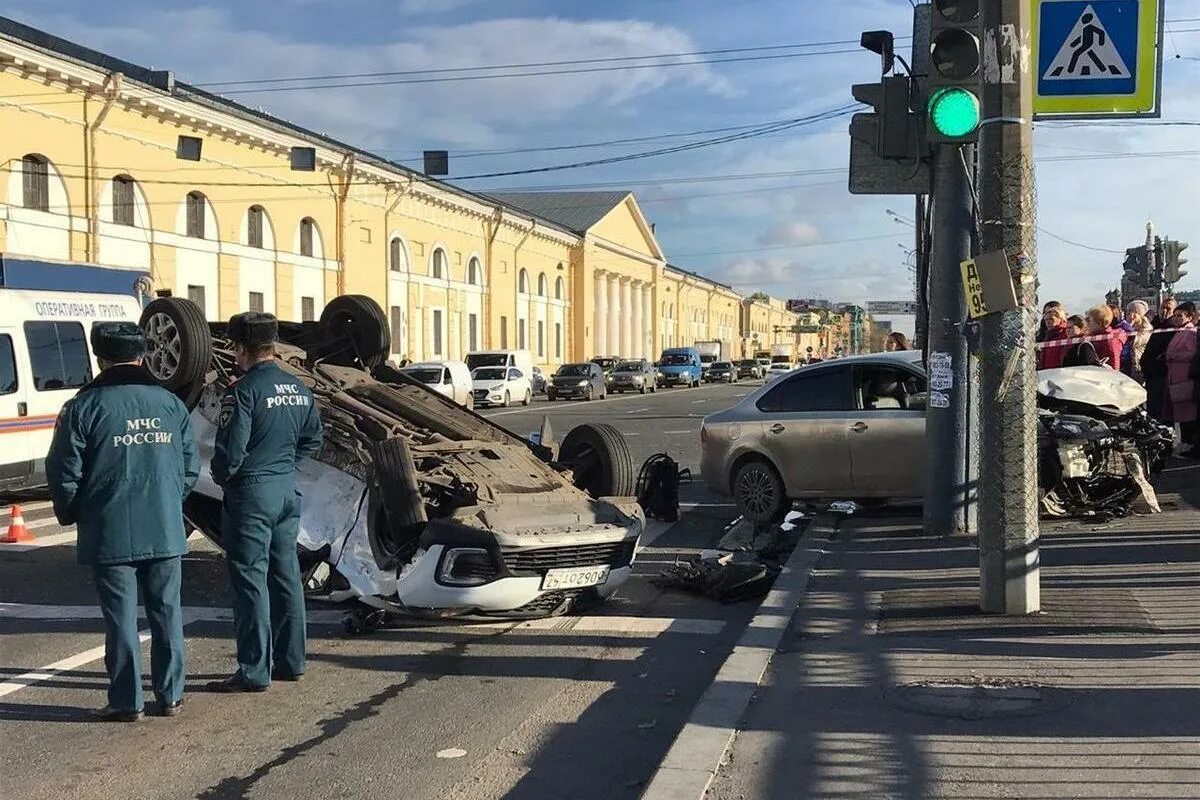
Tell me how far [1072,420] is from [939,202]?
221 cm

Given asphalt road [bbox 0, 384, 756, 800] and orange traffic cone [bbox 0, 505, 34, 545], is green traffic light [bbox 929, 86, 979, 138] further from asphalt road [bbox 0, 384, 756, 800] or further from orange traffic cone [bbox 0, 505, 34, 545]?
orange traffic cone [bbox 0, 505, 34, 545]

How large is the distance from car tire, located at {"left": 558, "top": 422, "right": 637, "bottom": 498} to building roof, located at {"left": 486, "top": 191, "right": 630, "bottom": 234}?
63.7 meters

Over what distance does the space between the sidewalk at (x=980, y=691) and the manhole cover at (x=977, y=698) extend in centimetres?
1

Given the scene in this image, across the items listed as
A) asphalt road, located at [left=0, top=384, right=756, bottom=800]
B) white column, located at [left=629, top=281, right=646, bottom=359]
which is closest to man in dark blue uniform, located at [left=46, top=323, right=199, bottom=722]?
asphalt road, located at [left=0, top=384, right=756, bottom=800]

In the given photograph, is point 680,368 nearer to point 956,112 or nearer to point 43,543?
point 43,543

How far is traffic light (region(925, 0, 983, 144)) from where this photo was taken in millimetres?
7031

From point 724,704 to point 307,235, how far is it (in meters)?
40.1

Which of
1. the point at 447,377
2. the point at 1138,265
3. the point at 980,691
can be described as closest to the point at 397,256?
the point at 447,377

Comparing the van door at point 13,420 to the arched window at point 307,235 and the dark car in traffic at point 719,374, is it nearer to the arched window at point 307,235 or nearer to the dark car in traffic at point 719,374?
the arched window at point 307,235

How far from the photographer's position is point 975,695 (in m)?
5.07

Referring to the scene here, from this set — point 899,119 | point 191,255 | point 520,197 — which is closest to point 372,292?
point 191,255

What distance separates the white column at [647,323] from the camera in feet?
289

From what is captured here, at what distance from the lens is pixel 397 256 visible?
49.1 metres

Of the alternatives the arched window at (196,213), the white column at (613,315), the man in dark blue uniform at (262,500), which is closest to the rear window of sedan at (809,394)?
the man in dark blue uniform at (262,500)
